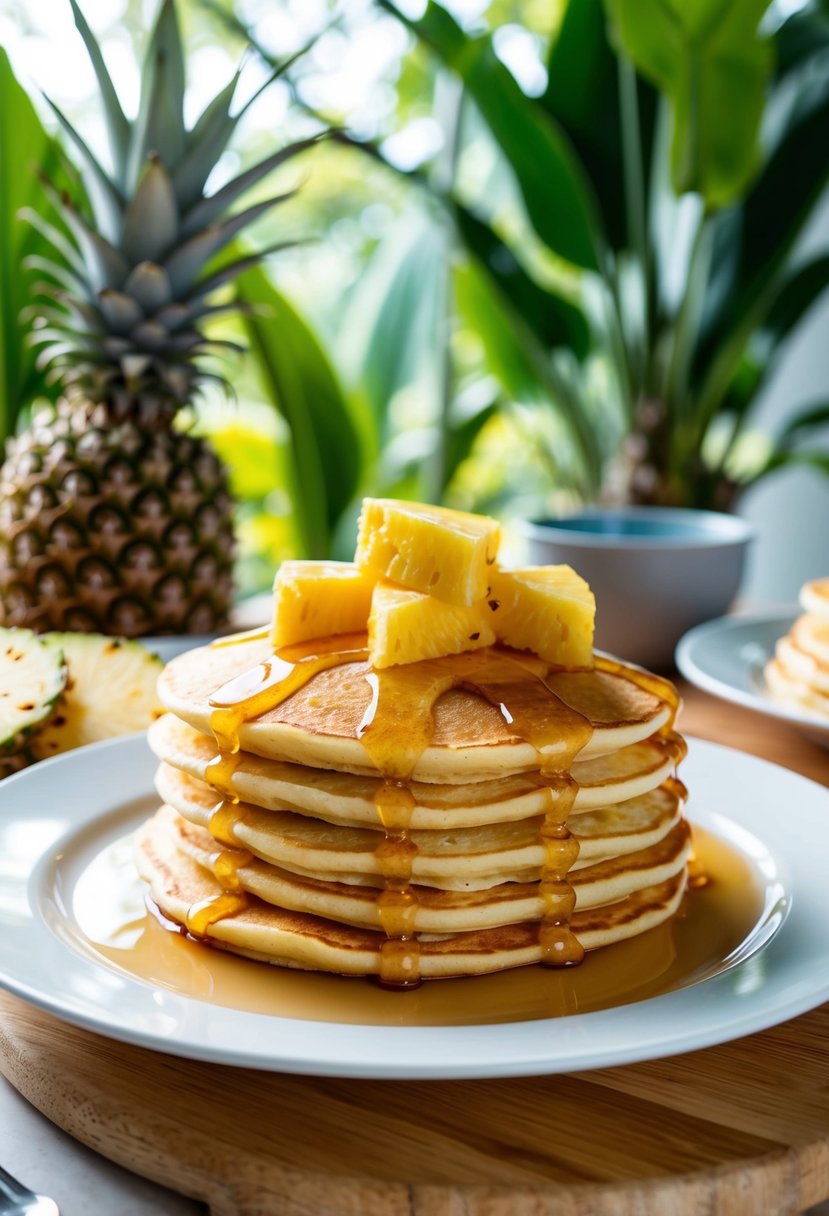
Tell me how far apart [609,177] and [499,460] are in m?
3.58

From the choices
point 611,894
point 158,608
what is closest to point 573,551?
point 158,608

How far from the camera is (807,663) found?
185 centimetres

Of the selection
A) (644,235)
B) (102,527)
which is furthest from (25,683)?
(644,235)

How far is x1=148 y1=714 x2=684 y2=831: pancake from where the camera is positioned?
3.47ft

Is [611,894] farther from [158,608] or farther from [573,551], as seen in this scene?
[158,608]

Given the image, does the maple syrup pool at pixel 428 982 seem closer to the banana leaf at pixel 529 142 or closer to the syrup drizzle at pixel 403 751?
the syrup drizzle at pixel 403 751

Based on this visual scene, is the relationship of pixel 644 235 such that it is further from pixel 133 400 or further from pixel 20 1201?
pixel 20 1201

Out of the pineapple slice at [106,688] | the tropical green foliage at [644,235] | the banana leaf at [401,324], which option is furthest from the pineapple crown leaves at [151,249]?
the banana leaf at [401,324]

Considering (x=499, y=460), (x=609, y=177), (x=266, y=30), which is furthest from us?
(x=499, y=460)

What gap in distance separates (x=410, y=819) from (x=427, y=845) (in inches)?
2.0

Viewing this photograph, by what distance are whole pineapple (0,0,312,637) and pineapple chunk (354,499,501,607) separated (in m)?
1.07

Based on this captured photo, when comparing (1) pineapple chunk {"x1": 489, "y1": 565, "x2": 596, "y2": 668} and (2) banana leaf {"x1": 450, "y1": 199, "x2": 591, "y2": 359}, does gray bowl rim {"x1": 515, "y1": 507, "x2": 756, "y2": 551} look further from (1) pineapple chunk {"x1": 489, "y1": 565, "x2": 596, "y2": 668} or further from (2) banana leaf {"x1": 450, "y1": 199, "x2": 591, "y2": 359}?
(2) banana leaf {"x1": 450, "y1": 199, "x2": 591, "y2": 359}

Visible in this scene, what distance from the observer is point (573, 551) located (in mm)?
2137

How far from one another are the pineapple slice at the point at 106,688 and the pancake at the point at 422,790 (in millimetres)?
540
